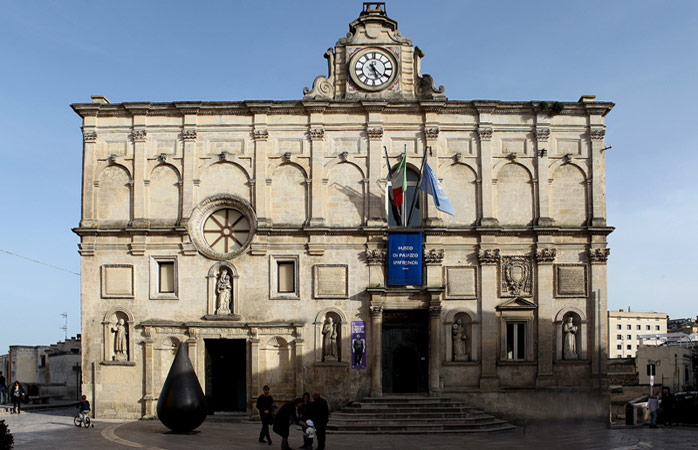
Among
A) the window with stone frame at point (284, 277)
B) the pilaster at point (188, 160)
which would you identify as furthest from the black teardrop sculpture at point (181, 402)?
the pilaster at point (188, 160)

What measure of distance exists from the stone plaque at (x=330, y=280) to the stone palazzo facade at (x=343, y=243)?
79 millimetres

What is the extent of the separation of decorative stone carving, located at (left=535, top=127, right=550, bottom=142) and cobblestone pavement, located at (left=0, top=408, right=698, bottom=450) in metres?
11.3

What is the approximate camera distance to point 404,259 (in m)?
29.9

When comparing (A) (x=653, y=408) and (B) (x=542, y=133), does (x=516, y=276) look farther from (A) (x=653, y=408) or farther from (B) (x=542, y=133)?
(A) (x=653, y=408)

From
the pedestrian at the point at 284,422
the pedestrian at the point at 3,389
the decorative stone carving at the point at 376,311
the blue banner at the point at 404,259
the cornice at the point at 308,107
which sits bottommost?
the pedestrian at the point at 3,389

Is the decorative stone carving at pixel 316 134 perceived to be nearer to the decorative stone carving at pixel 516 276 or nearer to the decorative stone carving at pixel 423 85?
the decorative stone carving at pixel 423 85

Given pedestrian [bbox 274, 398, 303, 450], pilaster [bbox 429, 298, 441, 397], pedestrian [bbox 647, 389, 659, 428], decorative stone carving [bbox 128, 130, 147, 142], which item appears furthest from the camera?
decorative stone carving [bbox 128, 130, 147, 142]

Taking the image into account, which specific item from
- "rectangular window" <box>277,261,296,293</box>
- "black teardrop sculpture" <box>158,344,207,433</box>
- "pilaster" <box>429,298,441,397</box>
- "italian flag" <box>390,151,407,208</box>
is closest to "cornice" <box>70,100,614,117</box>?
"italian flag" <box>390,151,407,208</box>

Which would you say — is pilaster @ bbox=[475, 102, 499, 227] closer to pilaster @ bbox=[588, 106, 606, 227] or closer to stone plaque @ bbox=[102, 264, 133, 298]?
pilaster @ bbox=[588, 106, 606, 227]

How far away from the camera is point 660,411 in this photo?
2658cm

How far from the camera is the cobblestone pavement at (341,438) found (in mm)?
21406

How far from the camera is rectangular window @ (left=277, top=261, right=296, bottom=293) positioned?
3072 centimetres

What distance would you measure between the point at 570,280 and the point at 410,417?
8581 millimetres

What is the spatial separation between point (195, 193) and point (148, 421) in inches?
355
